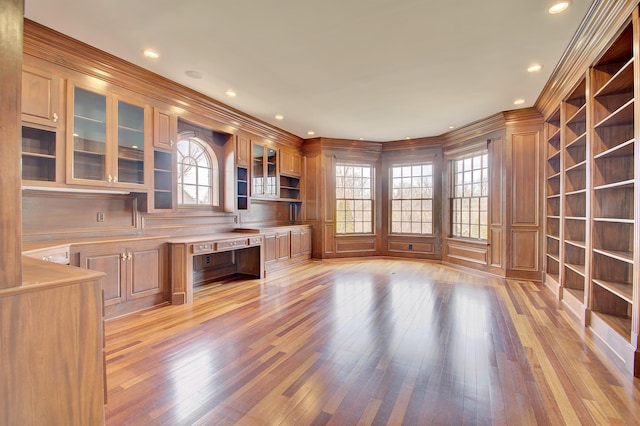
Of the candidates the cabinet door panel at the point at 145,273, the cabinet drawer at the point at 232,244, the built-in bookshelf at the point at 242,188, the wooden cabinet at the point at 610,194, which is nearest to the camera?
the wooden cabinet at the point at 610,194

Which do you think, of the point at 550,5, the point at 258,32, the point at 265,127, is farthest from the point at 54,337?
the point at 265,127

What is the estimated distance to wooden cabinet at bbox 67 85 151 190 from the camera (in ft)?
10.2

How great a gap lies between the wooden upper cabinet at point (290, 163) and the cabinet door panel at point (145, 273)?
341 centimetres

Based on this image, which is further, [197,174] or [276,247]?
[276,247]

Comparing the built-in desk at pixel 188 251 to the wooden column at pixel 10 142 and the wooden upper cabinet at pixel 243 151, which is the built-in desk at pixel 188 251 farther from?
the wooden column at pixel 10 142

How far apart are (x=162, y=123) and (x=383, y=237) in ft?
18.2

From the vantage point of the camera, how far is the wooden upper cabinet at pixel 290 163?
6574 millimetres

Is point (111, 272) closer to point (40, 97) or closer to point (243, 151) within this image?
point (40, 97)

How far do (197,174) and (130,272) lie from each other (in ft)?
6.26

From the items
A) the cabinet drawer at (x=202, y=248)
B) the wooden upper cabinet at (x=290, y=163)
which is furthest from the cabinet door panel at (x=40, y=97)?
the wooden upper cabinet at (x=290, y=163)

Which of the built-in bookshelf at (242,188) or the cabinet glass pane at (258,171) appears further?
the cabinet glass pane at (258,171)

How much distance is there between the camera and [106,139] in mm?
3334

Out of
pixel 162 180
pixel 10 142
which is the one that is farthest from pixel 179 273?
pixel 10 142

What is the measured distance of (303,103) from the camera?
479cm
